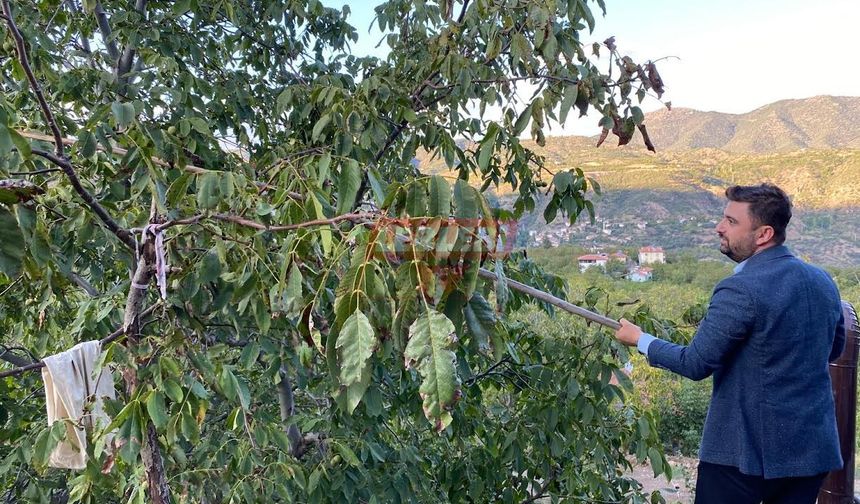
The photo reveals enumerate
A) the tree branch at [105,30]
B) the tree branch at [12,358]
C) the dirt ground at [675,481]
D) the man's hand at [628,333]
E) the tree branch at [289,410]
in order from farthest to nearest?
the dirt ground at [675,481], the tree branch at [105,30], the tree branch at [289,410], the tree branch at [12,358], the man's hand at [628,333]

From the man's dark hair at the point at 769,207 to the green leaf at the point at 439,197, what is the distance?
1132 mm

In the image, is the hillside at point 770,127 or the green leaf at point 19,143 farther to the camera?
the hillside at point 770,127

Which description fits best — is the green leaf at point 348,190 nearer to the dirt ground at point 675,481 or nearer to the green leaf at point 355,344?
the green leaf at point 355,344

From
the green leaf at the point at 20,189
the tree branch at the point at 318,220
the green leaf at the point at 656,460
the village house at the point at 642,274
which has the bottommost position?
the village house at the point at 642,274

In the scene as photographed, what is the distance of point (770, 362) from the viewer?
1.59 metres

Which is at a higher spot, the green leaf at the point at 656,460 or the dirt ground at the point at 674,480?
the green leaf at the point at 656,460

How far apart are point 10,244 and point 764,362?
159cm

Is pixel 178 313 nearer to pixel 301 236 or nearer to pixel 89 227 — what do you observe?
pixel 89 227

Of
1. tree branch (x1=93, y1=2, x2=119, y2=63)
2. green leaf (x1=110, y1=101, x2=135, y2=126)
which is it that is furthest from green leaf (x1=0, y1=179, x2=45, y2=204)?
tree branch (x1=93, y1=2, x2=119, y2=63)

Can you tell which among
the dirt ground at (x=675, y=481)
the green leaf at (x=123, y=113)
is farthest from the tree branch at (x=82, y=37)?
the dirt ground at (x=675, y=481)

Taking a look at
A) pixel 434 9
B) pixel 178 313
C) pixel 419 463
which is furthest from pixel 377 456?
pixel 434 9

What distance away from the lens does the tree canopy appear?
3.05ft

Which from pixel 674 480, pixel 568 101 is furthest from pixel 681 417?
pixel 568 101

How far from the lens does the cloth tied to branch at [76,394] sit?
139cm
